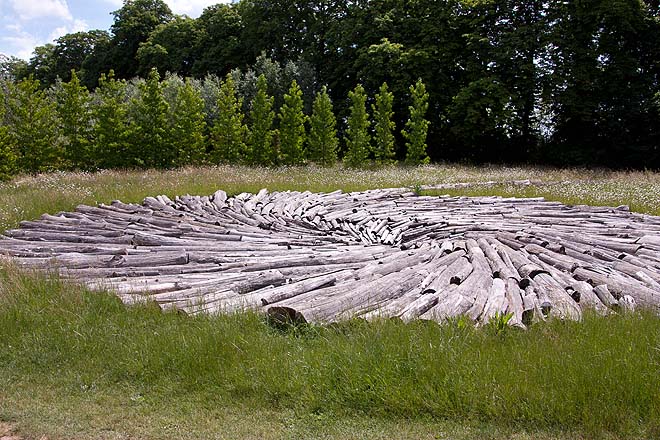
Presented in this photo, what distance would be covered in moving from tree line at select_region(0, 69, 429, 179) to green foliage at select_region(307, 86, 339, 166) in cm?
7

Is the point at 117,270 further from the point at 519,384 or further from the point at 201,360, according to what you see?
the point at 519,384

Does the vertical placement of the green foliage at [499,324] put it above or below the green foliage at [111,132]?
below

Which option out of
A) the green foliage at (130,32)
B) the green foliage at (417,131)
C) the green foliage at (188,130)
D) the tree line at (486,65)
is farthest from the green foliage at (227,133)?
the green foliage at (130,32)

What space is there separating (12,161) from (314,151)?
17701 millimetres

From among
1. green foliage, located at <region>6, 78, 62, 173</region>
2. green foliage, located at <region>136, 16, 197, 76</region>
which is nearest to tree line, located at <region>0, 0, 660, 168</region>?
green foliage, located at <region>136, 16, 197, 76</region>

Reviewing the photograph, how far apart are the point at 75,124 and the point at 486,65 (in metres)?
28.2

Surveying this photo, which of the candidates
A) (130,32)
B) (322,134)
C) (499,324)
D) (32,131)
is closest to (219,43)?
(130,32)

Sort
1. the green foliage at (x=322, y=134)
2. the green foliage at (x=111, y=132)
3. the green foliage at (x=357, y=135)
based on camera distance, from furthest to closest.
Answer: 1. the green foliage at (x=322, y=134)
2. the green foliage at (x=357, y=135)
3. the green foliage at (x=111, y=132)

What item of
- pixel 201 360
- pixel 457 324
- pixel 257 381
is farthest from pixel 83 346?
pixel 457 324

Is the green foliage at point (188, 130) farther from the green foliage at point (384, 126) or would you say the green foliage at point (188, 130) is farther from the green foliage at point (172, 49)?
the green foliage at point (172, 49)

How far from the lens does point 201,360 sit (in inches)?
236

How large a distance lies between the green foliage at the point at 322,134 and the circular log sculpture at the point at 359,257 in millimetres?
20696

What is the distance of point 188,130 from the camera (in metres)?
32.6

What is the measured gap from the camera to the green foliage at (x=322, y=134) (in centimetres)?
3516
